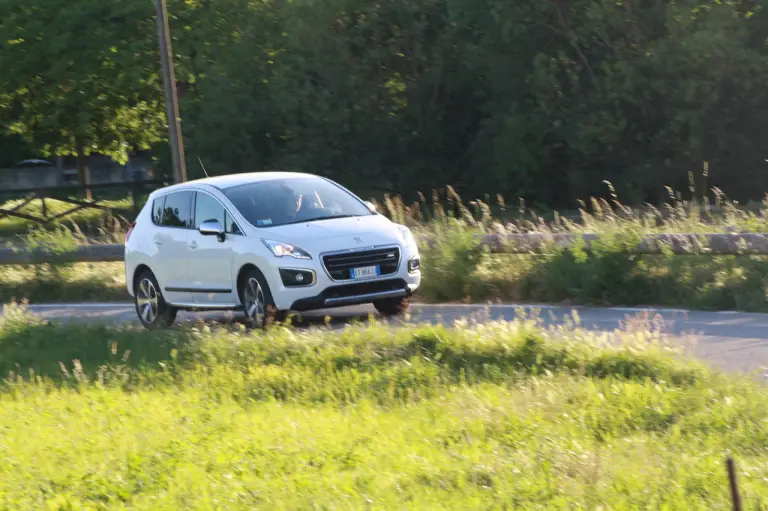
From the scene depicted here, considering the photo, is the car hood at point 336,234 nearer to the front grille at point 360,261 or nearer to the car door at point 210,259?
the front grille at point 360,261

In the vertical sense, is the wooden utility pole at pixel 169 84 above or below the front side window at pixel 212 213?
above

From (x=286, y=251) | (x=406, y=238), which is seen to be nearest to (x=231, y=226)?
(x=286, y=251)

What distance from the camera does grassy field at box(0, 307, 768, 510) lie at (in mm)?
6340

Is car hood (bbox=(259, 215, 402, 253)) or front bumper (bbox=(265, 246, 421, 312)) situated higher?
car hood (bbox=(259, 215, 402, 253))

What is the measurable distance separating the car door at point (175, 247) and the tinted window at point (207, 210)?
184mm

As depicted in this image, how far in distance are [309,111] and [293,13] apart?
315 cm

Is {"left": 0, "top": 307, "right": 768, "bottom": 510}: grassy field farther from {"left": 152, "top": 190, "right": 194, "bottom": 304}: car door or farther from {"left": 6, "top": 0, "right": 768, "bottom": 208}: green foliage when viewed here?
{"left": 6, "top": 0, "right": 768, "bottom": 208}: green foliage

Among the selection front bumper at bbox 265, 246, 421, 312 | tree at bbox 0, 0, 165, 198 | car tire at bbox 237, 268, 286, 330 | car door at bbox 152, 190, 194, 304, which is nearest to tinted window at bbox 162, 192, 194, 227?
car door at bbox 152, 190, 194, 304

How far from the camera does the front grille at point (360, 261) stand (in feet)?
41.8

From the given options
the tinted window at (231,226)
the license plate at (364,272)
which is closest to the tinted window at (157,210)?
the tinted window at (231,226)

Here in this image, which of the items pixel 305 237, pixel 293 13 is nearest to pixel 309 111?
pixel 293 13

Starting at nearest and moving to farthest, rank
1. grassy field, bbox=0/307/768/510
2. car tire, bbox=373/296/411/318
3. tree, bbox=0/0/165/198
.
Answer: grassy field, bbox=0/307/768/510 → car tire, bbox=373/296/411/318 → tree, bbox=0/0/165/198

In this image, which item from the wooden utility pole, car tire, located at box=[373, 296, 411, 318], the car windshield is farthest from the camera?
the wooden utility pole

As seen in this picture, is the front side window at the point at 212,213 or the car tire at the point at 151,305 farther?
the car tire at the point at 151,305
